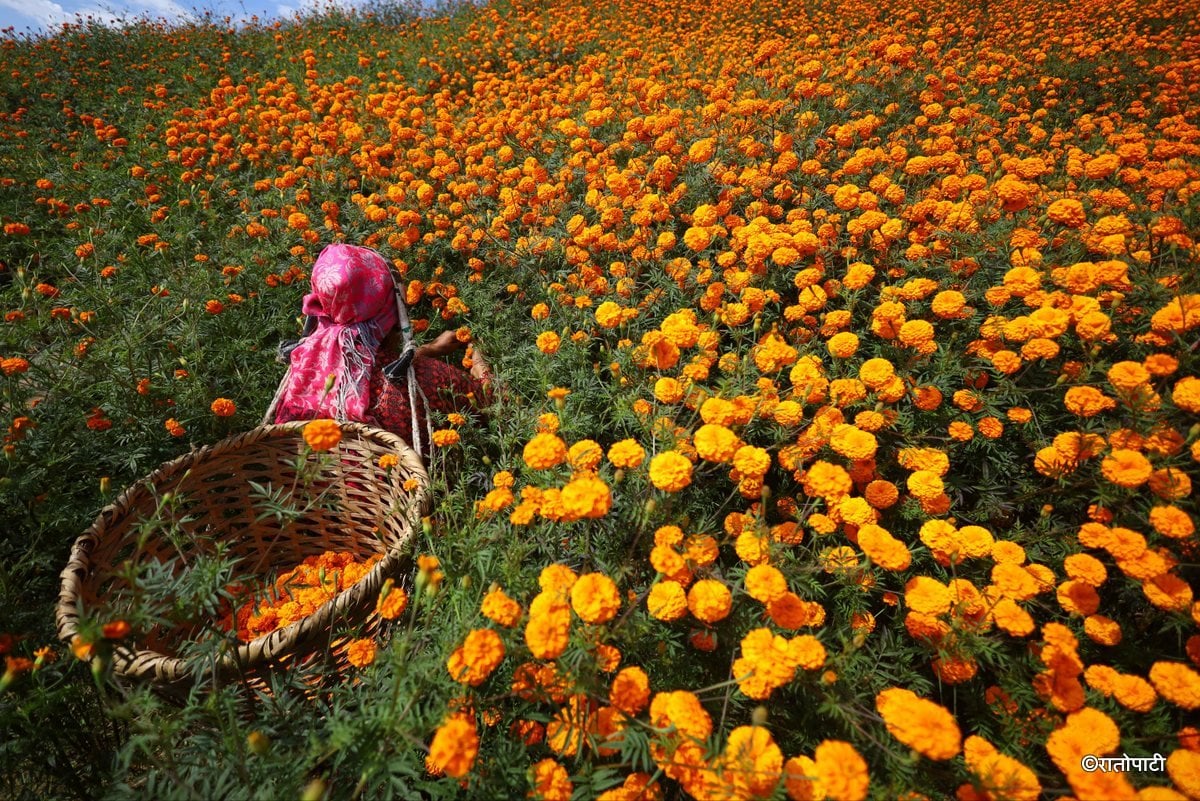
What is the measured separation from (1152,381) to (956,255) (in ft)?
2.81

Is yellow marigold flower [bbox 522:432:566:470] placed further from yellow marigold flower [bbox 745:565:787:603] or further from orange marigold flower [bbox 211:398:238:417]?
orange marigold flower [bbox 211:398:238:417]

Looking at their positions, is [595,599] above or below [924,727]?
above

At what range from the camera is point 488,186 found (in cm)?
332

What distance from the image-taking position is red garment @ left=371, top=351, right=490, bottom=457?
2.36 m

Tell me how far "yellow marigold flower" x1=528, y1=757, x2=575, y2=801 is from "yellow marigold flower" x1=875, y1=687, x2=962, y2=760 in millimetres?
653

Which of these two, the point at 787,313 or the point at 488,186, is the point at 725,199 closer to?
the point at 787,313

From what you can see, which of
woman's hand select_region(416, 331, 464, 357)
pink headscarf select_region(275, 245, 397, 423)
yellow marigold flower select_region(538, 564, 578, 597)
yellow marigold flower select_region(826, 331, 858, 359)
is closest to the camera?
yellow marigold flower select_region(538, 564, 578, 597)

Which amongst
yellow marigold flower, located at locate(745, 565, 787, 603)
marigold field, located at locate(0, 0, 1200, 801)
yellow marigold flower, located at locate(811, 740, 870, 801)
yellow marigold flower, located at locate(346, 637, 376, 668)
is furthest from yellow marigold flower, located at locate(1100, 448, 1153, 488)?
yellow marigold flower, located at locate(346, 637, 376, 668)

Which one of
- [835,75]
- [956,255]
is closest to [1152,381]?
[956,255]

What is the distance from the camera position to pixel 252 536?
2.17 m

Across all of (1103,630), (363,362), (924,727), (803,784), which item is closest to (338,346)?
(363,362)

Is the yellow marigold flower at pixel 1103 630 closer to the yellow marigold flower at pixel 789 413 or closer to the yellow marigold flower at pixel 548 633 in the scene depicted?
the yellow marigold flower at pixel 789 413

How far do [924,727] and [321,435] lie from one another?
1414mm

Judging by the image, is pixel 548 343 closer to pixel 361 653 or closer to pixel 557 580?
pixel 557 580
